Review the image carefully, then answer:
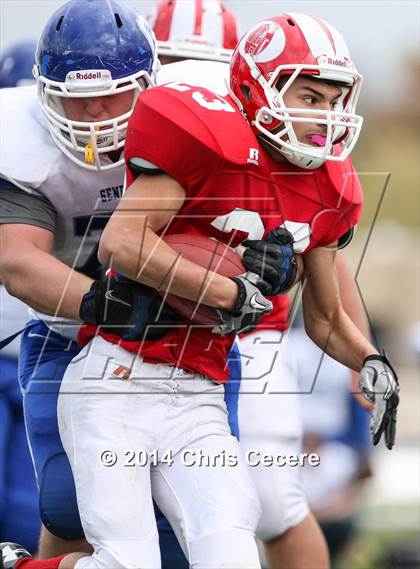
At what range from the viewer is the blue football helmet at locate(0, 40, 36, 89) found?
4.45 meters

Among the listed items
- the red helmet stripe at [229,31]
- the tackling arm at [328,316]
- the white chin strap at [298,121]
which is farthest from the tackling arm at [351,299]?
the white chin strap at [298,121]

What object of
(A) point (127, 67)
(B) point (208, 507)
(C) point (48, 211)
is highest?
(A) point (127, 67)

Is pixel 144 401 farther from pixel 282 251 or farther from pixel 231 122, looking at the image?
pixel 231 122

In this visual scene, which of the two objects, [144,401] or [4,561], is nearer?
[144,401]

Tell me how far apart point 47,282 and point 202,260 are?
459 millimetres

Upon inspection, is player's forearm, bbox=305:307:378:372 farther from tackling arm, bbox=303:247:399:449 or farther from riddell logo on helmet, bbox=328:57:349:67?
riddell logo on helmet, bbox=328:57:349:67

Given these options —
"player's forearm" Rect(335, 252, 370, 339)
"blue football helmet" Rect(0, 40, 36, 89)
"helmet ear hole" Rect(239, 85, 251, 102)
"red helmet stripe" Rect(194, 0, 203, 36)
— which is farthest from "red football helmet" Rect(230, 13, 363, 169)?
"blue football helmet" Rect(0, 40, 36, 89)

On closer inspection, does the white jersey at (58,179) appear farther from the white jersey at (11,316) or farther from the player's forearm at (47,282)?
the white jersey at (11,316)

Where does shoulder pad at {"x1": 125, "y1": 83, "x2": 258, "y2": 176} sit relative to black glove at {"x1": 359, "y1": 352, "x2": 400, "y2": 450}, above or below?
above

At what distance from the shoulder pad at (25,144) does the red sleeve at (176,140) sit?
0.45 meters

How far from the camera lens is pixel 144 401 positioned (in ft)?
9.48

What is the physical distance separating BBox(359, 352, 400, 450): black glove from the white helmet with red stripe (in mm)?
1515

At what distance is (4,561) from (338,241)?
46.5 inches

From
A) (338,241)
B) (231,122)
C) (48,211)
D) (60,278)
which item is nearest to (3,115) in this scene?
(48,211)
